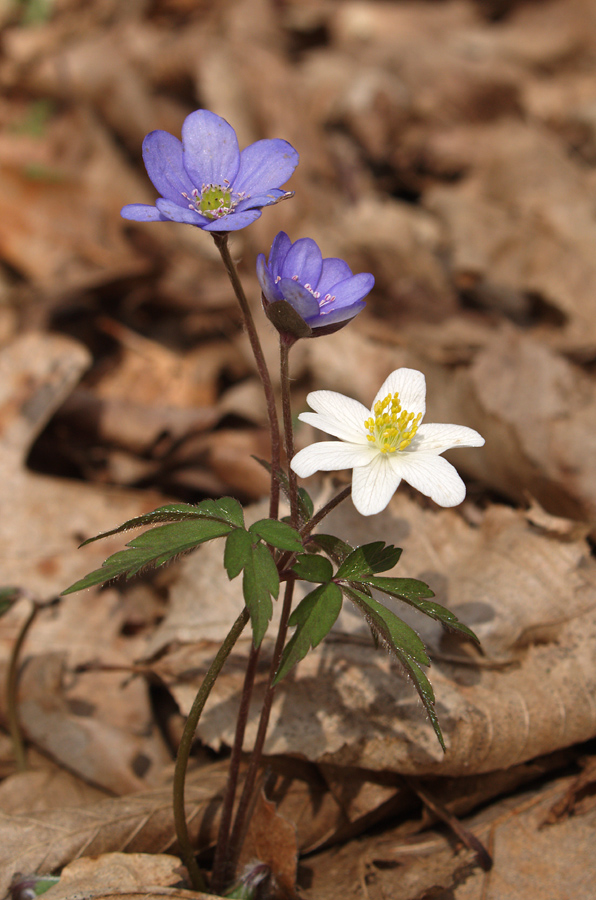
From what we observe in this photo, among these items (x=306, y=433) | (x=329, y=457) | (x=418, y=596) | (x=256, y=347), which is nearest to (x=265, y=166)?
(x=256, y=347)

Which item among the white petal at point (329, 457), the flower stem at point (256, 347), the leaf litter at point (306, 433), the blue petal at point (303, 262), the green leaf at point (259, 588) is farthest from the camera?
the leaf litter at point (306, 433)

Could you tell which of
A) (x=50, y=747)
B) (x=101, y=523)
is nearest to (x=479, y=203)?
(x=101, y=523)

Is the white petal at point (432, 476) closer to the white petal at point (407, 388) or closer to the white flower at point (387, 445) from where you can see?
the white flower at point (387, 445)

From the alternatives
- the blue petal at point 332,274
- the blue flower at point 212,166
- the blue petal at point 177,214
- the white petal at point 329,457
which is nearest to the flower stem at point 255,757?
the white petal at point 329,457

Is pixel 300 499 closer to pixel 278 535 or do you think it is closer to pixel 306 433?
pixel 278 535

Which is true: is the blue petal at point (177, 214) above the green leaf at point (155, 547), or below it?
above
